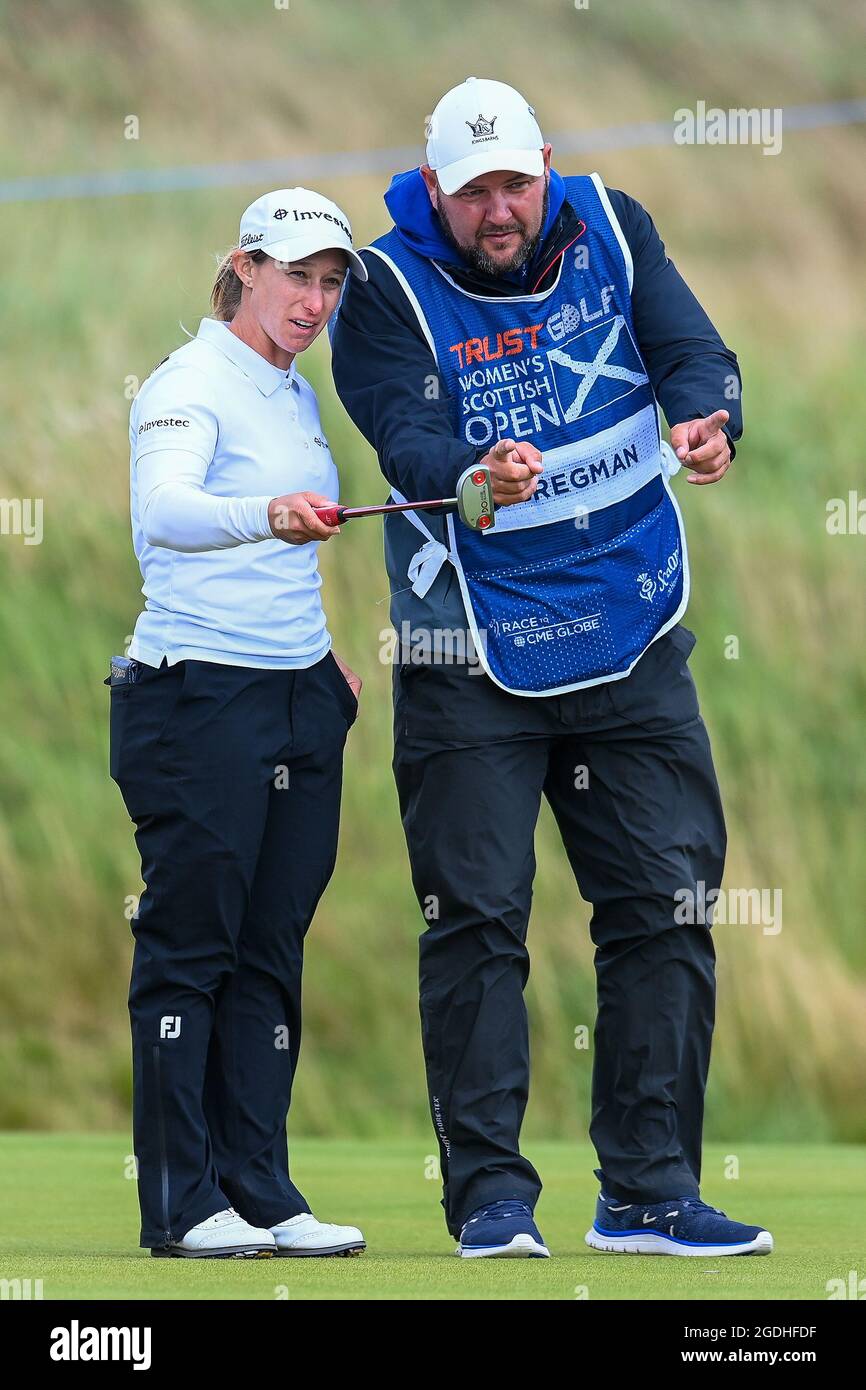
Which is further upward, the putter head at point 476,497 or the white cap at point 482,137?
the white cap at point 482,137

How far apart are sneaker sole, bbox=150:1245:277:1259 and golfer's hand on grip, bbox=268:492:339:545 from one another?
0.86m

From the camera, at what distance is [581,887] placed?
9.67 ft

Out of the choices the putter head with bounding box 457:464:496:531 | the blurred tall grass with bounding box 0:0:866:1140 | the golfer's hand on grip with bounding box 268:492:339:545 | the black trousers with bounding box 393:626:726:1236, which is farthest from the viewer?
the blurred tall grass with bounding box 0:0:866:1140

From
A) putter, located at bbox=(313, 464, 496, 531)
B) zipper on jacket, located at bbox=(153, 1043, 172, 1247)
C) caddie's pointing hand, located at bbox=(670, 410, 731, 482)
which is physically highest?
→ caddie's pointing hand, located at bbox=(670, 410, 731, 482)

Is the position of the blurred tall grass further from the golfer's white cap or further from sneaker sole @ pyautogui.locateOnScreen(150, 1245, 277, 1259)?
the golfer's white cap

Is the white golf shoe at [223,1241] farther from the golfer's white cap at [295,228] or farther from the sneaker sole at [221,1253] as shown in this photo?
the golfer's white cap at [295,228]

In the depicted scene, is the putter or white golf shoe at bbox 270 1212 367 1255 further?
Result: white golf shoe at bbox 270 1212 367 1255

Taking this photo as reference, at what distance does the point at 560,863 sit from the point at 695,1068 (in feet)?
9.32

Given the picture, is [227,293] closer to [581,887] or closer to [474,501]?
[474,501]

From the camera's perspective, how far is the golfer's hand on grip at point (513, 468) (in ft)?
8.27

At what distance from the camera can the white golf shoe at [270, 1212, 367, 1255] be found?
268 centimetres

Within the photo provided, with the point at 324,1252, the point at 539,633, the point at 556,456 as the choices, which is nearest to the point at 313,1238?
the point at 324,1252

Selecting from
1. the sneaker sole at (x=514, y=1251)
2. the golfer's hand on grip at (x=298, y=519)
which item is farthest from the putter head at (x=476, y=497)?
the sneaker sole at (x=514, y=1251)

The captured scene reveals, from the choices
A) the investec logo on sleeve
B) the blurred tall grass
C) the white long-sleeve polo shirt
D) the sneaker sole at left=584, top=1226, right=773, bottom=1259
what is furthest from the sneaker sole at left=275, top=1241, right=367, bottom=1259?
the blurred tall grass
